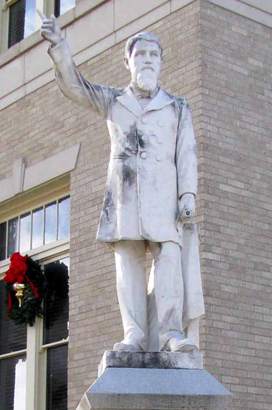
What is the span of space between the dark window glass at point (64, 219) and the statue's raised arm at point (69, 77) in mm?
5843

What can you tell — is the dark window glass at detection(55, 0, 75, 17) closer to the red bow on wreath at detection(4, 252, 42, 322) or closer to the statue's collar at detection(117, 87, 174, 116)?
the red bow on wreath at detection(4, 252, 42, 322)

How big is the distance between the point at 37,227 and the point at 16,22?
3537 mm

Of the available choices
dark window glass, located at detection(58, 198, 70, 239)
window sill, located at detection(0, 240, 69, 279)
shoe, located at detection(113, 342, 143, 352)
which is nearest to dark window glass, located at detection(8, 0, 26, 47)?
dark window glass, located at detection(58, 198, 70, 239)

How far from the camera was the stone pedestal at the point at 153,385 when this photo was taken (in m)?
5.72

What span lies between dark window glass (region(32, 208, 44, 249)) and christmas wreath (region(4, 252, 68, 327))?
0.36 meters

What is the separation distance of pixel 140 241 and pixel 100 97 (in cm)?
108

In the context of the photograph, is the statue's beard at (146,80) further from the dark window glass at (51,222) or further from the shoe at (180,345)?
the dark window glass at (51,222)

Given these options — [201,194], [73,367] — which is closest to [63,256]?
[73,367]

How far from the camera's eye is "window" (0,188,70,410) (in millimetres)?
12375

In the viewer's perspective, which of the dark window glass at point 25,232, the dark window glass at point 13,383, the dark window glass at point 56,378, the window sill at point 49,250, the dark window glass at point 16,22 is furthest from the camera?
the dark window glass at point 16,22

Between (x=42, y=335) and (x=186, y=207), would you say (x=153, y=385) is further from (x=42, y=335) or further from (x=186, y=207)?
(x=42, y=335)

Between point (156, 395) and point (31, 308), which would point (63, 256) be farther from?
point (156, 395)

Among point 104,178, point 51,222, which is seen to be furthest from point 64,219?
point 104,178

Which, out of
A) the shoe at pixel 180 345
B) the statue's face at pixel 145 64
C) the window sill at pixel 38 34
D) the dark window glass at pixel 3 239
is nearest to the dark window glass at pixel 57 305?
the dark window glass at pixel 3 239
